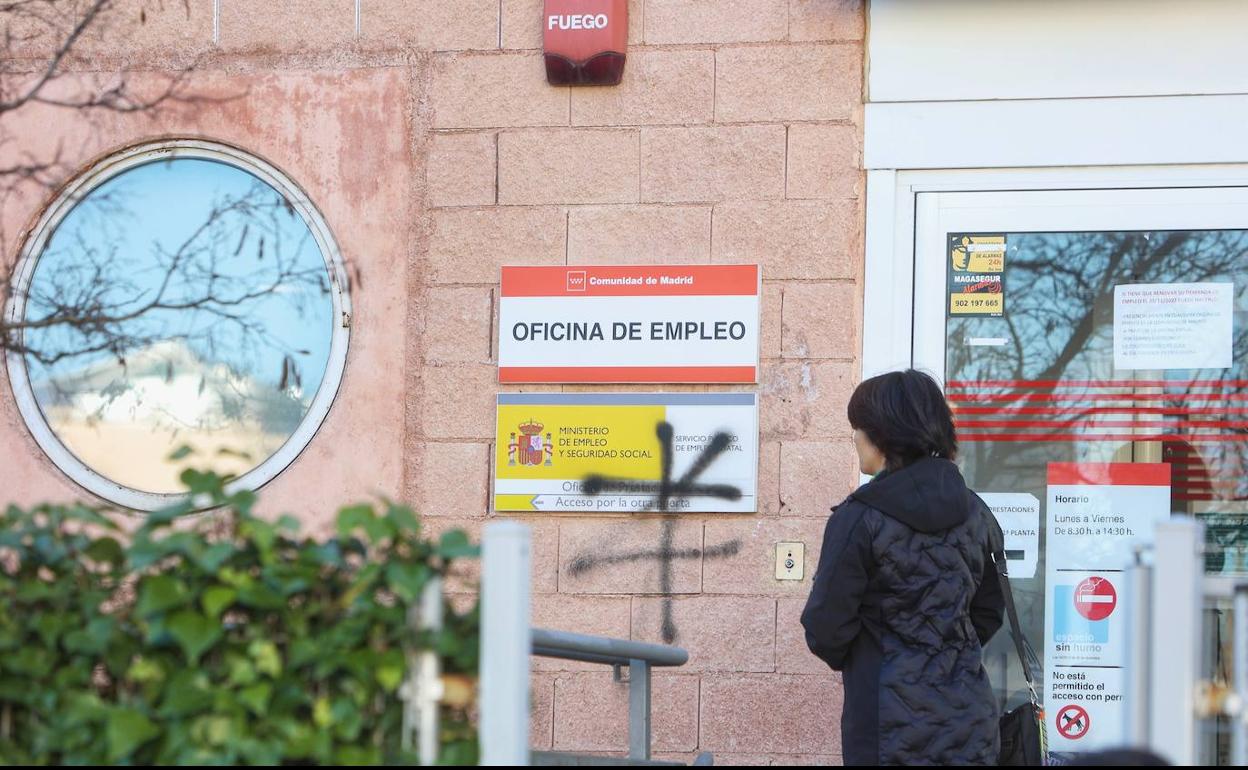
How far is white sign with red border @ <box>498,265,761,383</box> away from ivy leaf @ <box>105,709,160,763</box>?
293 cm

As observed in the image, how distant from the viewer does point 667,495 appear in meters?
5.21

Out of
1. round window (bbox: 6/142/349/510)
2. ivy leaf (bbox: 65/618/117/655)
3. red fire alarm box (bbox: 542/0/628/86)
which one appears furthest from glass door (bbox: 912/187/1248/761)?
ivy leaf (bbox: 65/618/117/655)

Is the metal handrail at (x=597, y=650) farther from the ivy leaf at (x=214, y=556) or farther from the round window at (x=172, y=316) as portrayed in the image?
the round window at (x=172, y=316)

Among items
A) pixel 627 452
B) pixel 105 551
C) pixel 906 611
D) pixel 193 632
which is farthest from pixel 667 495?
pixel 193 632

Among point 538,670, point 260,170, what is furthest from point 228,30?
point 538,670

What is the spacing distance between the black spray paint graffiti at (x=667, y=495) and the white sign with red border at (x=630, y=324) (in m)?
0.24

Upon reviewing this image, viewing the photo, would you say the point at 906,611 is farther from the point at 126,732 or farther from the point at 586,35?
the point at 586,35

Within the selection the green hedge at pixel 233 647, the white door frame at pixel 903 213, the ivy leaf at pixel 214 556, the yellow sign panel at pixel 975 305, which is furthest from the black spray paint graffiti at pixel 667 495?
the ivy leaf at pixel 214 556

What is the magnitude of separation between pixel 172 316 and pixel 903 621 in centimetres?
321

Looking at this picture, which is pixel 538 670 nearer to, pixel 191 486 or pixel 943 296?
pixel 943 296

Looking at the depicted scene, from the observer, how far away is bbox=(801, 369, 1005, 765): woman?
3.68m

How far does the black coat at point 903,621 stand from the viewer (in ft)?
12.1

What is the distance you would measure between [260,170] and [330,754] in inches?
141

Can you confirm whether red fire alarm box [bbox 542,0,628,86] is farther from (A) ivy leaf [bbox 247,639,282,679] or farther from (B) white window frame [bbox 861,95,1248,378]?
(A) ivy leaf [bbox 247,639,282,679]
